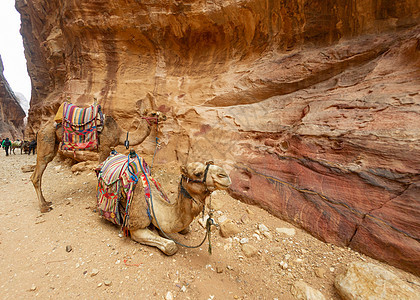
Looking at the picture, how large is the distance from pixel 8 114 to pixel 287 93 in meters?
33.7

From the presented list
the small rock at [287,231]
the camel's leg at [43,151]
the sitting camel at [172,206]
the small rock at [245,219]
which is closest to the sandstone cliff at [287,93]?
the small rock at [287,231]

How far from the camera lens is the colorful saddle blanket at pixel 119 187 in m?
2.65

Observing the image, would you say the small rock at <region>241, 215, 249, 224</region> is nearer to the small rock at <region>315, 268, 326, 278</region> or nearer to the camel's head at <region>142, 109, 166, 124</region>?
the small rock at <region>315, 268, 326, 278</region>

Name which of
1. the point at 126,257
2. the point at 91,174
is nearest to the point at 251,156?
the point at 126,257

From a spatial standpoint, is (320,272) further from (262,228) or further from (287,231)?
(262,228)

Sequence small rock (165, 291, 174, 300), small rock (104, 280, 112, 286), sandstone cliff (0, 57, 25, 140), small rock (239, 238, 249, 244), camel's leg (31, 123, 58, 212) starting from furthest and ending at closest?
sandstone cliff (0, 57, 25, 140)
camel's leg (31, 123, 58, 212)
small rock (239, 238, 249, 244)
small rock (104, 280, 112, 286)
small rock (165, 291, 174, 300)

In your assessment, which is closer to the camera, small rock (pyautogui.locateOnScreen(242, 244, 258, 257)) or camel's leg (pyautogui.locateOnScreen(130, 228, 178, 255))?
camel's leg (pyautogui.locateOnScreen(130, 228, 178, 255))

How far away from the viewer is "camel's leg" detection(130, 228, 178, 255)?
241cm

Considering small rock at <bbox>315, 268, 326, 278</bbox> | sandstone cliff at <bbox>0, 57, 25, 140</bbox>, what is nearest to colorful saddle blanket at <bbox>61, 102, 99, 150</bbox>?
small rock at <bbox>315, 268, 326, 278</bbox>

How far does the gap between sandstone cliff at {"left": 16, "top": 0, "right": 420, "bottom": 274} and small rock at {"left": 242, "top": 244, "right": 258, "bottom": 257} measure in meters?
0.94

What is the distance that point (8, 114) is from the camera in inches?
906

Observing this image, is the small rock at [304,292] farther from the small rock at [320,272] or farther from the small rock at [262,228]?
the small rock at [262,228]

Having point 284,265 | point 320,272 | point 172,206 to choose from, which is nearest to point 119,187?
point 172,206

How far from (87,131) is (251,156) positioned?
147 inches
